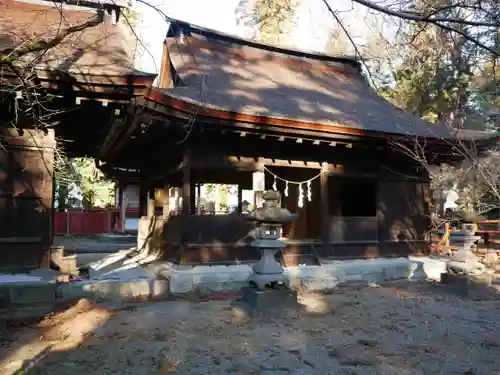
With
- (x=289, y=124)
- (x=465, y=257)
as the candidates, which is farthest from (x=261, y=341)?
(x=465, y=257)

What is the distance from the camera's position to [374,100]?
42.9 ft

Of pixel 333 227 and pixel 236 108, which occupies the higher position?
pixel 236 108

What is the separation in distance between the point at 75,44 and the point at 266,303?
5105mm

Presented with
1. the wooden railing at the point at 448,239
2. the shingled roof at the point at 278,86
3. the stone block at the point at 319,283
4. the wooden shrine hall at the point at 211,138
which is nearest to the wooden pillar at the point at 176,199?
the wooden shrine hall at the point at 211,138

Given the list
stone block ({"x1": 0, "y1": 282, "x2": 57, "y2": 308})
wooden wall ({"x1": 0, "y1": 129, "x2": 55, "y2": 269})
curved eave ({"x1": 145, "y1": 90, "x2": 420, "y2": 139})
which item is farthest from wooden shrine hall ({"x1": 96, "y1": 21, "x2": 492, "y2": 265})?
stone block ({"x1": 0, "y1": 282, "x2": 57, "y2": 308})

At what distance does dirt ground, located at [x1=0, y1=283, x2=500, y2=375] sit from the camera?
4762 mm

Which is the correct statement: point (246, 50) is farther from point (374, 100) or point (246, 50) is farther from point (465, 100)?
point (465, 100)

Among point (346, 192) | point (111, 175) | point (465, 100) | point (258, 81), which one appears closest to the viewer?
point (258, 81)

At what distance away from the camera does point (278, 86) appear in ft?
38.8

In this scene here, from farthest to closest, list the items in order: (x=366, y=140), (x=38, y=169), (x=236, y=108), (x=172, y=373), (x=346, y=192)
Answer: (x=346, y=192) → (x=366, y=140) → (x=236, y=108) → (x=38, y=169) → (x=172, y=373)

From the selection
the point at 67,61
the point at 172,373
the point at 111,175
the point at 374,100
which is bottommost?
the point at 172,373

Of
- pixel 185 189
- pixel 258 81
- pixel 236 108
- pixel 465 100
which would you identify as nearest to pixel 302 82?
pixel 258 81

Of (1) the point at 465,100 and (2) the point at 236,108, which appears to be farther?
(1) the point at 465,100

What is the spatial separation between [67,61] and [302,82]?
24.1ft
